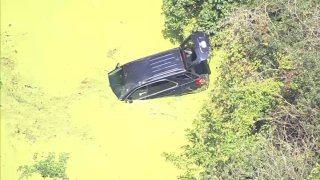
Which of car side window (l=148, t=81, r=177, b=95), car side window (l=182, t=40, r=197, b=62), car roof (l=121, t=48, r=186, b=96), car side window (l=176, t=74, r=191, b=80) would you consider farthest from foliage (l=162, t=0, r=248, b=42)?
car side window (l=148, t=81, r=177, b=95)

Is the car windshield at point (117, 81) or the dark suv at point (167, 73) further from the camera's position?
the car windshield at point (117, 81)

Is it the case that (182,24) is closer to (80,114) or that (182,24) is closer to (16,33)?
(80,114)

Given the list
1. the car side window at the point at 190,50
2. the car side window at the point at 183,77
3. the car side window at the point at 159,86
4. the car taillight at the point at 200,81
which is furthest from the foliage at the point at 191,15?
the car side window at the point at 159,86

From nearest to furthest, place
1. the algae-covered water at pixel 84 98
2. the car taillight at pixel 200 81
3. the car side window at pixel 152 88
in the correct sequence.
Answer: the algae-covered water at pixel 84 98 < the car side window at pixel 152 88 < the car taillight at pixel 200 81

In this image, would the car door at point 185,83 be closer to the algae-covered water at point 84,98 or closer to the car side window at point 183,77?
the car side window at point 183,77

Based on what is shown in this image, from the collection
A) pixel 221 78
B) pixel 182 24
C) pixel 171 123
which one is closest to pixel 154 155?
pixel 171 123

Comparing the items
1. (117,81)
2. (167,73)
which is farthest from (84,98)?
(167,73)
